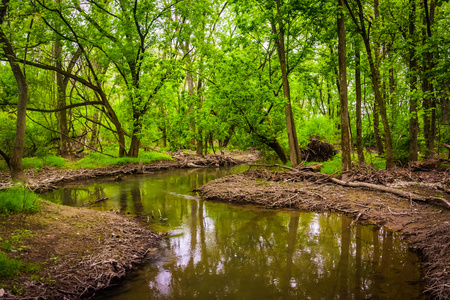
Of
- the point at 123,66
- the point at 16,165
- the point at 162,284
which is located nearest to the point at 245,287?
the point at 162,284

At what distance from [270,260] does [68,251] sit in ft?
12.3

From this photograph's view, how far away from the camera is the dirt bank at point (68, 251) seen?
370 centimetres

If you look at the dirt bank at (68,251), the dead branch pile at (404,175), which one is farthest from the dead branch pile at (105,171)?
the dead branch pile at (404,175)

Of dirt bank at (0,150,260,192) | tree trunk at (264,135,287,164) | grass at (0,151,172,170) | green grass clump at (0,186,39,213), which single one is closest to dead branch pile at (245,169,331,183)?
tree trunk at (264,135,287,164)

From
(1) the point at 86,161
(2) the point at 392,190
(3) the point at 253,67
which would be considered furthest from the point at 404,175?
(1) the point at 86,161

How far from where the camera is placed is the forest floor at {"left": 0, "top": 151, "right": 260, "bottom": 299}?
12.1 feet

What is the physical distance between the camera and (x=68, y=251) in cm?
459

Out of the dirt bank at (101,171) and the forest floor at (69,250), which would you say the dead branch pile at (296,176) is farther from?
the dirt bank at (101,171)

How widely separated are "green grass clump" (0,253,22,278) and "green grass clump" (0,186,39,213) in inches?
71.3

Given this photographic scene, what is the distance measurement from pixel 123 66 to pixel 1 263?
1608 cm

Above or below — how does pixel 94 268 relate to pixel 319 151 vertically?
below

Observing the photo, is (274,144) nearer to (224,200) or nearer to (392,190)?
(224,200)

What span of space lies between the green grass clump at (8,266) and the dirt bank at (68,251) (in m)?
0.11

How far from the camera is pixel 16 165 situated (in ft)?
27.6
